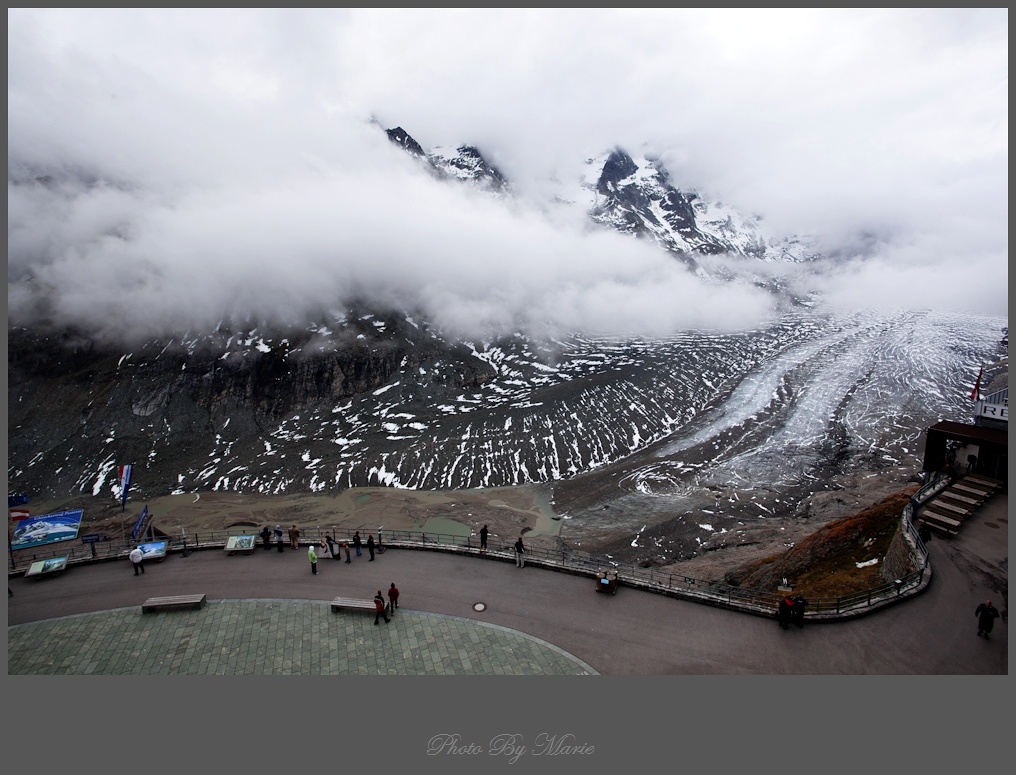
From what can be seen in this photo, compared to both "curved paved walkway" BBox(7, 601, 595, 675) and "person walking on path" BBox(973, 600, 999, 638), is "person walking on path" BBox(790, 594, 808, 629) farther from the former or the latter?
"curved paved walkway" BBox(7, 601, 595, 675)

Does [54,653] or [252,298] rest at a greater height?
[252,298]

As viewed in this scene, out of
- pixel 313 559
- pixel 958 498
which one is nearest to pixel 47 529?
pixel 313 559

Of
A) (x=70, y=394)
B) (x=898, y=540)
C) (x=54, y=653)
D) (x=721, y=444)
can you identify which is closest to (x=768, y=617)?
(x=898, y=540)

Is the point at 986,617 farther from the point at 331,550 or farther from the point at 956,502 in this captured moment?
the point at 331,550

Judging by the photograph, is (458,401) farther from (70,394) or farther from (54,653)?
(54,653)

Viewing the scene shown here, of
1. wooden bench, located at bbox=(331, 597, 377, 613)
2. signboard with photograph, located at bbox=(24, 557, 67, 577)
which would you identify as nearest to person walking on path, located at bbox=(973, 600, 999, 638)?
wooden bench, located at bbox=(331, 597, 377, 613)
